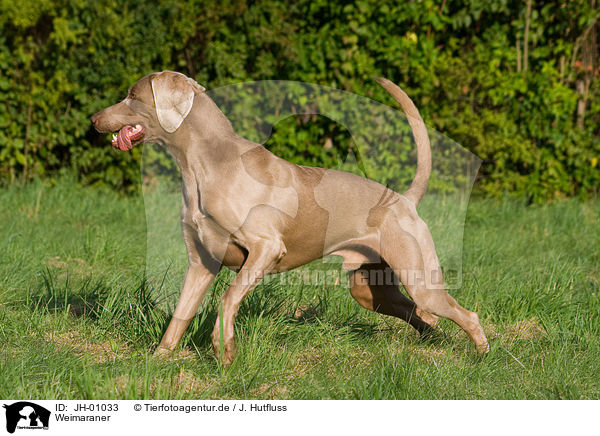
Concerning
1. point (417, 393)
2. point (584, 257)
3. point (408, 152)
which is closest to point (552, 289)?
point (584, 257)

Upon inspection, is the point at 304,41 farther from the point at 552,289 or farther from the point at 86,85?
the point at 552,289

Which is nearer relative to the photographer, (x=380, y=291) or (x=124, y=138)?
(x=124, y=138)

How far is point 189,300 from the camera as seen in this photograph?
3.71m

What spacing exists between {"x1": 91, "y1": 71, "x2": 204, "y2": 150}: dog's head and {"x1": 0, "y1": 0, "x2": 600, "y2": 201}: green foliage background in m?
3.78

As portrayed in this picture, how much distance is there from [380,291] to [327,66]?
3.93 metres

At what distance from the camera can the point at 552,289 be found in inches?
187

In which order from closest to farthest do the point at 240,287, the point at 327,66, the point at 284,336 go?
the point at 240,287 → the point at 284,336 → the point at 327,66

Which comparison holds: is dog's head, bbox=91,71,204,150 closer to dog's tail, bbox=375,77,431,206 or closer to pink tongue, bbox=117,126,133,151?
pink tongue, bbox=117,126,133,151

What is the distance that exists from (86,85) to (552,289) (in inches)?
201

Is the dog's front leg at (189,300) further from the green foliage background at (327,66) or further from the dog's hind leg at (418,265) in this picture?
the green foliage background at (327,66)
